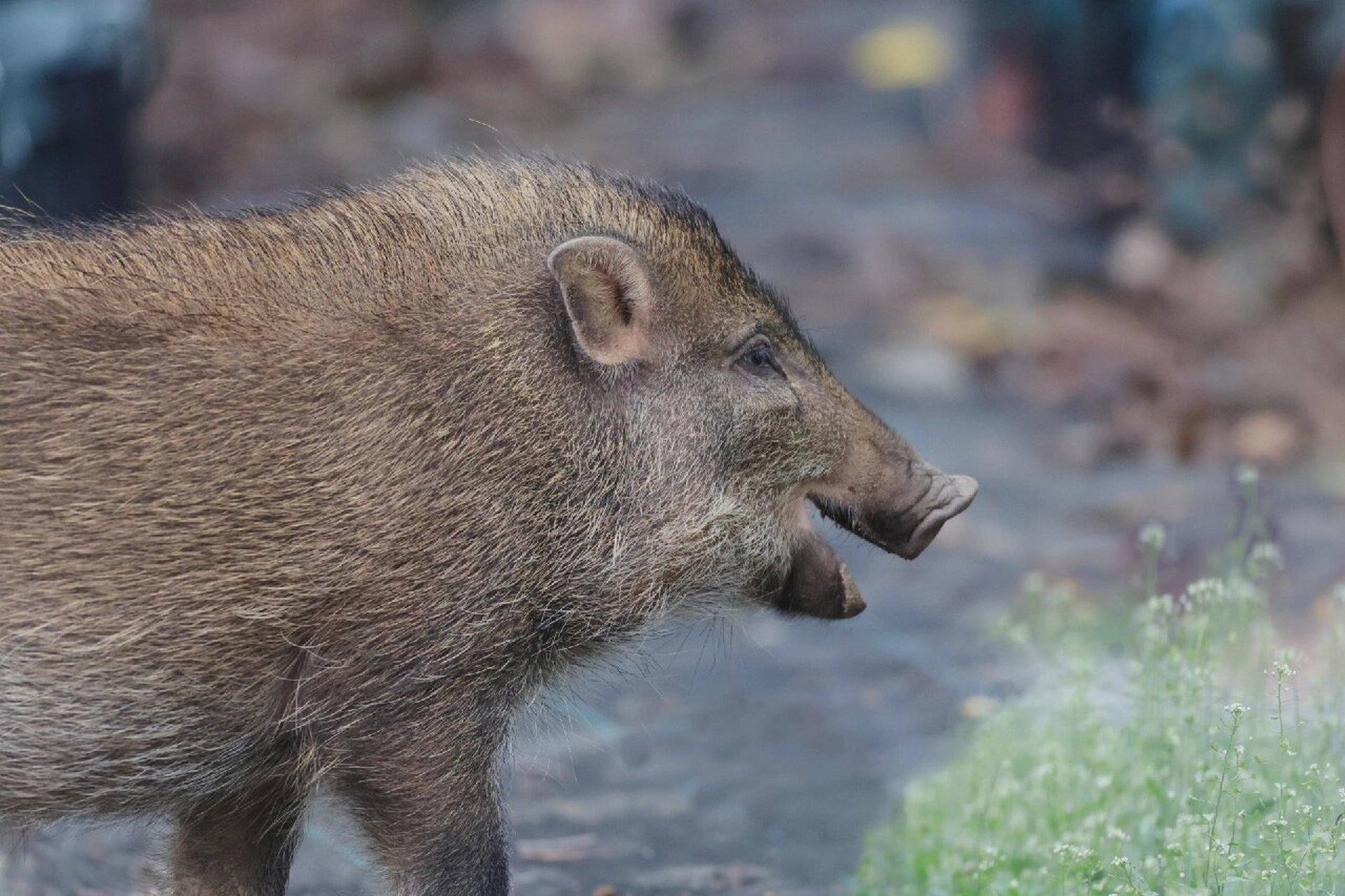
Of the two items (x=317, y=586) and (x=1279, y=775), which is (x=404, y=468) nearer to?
(x=317, y=586)

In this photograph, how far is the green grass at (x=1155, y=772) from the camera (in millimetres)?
4543

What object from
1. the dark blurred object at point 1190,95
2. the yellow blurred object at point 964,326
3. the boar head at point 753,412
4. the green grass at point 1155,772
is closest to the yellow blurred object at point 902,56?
the dark blurred object at point 1190,95

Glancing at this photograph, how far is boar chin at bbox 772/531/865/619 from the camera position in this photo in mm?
5211

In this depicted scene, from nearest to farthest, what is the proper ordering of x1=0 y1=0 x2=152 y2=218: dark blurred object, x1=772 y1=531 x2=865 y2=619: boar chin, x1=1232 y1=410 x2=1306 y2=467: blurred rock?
1. x1=772 y1=531 x2=865 y2=619: boar chin
2. x1=1232 y1=410 x2=1306 y2=467: blurred rock
3. x1=0 y1=0 x2=152 y2=218: dark blurred object

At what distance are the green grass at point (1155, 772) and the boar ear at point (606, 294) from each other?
176 centimetres

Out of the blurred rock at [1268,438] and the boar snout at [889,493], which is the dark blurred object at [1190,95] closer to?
the blurred rock at [1268,438]

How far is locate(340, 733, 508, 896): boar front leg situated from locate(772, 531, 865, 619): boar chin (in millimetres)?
1117

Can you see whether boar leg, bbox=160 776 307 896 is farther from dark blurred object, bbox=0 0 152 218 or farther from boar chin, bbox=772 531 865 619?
dark blurred object, bbox=0 0 152 218

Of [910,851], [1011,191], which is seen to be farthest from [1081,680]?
[1011,191]

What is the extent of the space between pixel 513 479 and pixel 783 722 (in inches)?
121

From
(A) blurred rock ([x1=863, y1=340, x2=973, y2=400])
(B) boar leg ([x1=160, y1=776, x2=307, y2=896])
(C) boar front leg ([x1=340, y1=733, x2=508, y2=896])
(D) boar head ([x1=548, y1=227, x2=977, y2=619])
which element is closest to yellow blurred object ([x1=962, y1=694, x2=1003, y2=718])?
(D) boar head ([x1=548, y1=227, x2=977, y2=619])

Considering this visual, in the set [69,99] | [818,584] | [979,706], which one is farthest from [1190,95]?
[818,584]

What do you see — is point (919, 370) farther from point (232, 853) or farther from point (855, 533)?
point (232, 853)

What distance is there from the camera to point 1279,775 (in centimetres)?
489
